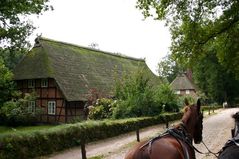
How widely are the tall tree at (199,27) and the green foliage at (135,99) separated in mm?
8926

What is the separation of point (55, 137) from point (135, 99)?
1509 centimetres

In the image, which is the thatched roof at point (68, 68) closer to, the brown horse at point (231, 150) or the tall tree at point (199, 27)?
the tall tree at point (199, 27)

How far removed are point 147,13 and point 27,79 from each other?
22.8 m

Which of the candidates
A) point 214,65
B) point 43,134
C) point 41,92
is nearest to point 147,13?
point 43,134

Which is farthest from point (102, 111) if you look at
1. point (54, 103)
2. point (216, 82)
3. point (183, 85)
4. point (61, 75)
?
point (183, 85)

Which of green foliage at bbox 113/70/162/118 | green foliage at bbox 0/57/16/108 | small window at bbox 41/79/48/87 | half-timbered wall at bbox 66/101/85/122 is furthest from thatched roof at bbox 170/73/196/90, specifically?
green foliage at bbox 0/57/16/108

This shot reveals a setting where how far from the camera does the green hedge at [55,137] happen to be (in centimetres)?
1631

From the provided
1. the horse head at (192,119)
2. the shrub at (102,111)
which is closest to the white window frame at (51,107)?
the shrub at (102,111)

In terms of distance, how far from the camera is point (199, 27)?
80.6ft

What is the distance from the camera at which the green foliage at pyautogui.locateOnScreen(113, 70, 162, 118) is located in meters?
32.9

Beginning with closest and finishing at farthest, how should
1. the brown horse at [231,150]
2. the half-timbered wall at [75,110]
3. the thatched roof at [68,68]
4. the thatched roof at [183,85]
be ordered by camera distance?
the brown horse at [231,150] → the half-timbered wall at [75,110] → the thatched roof at [68,68] → the thatched roof at [183,85]

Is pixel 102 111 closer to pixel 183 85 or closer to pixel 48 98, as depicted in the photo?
pixel 48 98

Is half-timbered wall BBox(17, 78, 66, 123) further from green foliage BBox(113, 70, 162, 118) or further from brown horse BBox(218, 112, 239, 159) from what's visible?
brown horse BBox(218, 112, 239, 159)

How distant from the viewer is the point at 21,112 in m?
38.5
